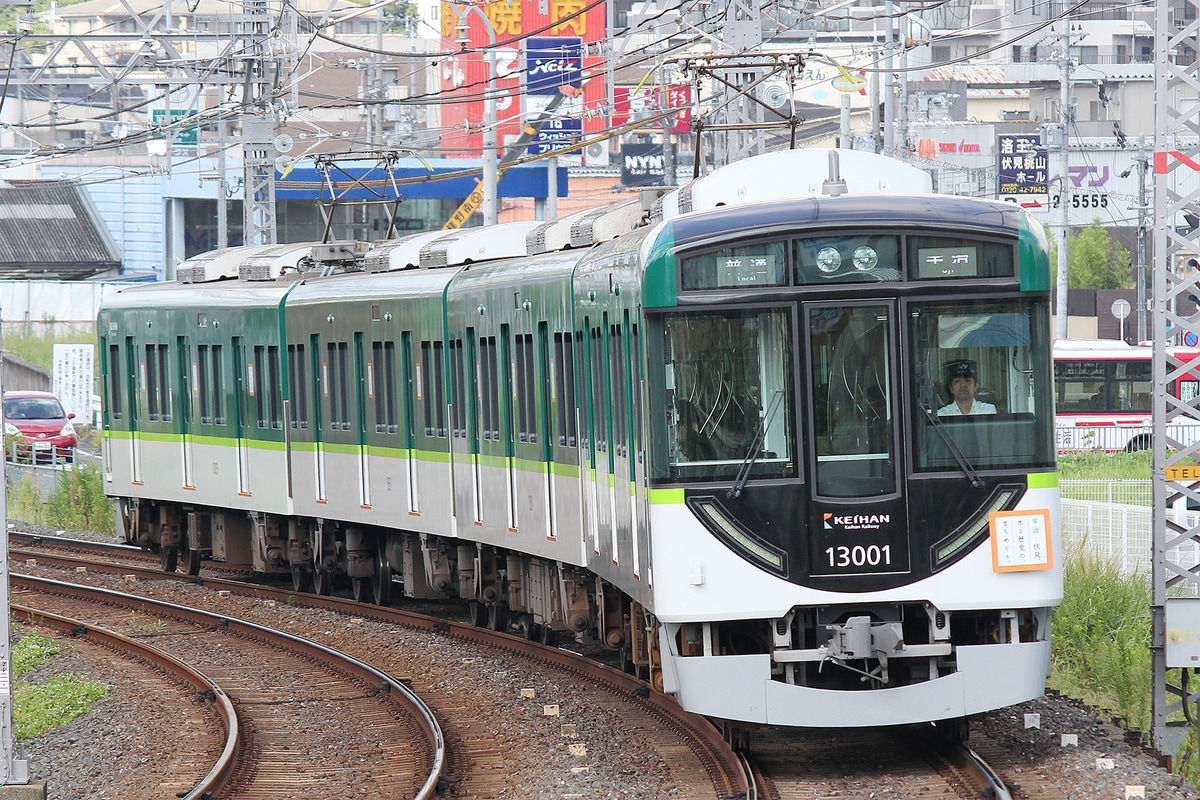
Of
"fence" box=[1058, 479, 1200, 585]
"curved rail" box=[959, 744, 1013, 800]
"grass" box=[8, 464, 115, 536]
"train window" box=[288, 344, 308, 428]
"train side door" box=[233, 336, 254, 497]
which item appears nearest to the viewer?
"curved rail" box=[959, 744, 1013, 800]

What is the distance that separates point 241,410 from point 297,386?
49.4 inches

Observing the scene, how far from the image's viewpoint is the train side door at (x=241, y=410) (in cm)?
1800

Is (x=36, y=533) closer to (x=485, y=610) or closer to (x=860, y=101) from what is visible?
(x=485, y=610)

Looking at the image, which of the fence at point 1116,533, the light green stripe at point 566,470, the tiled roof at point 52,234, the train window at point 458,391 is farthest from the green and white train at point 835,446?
the tiled roof at point 52,234

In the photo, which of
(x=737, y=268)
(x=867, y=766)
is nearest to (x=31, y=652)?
(x=867, y=766)

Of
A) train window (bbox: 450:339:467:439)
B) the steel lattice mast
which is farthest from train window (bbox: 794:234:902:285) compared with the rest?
train window (bbox: 450:339:467:439)

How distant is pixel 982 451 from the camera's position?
8.41m

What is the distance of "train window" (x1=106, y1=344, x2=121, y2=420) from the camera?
67.4ft

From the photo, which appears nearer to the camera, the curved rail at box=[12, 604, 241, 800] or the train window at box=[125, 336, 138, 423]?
the curved rail at box=[12, 604, 241, 800]

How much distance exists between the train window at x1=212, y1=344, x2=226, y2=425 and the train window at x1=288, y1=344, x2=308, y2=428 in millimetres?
1446

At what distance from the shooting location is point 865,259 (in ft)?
27.6

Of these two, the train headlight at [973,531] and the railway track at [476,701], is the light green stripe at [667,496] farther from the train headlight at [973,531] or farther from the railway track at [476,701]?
the railway track at [476,701]

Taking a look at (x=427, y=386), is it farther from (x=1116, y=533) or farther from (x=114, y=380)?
(x=114, y=380)

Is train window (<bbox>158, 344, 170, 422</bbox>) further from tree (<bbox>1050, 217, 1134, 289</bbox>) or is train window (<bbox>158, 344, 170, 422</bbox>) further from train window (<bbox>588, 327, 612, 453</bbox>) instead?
tree (<bbox>1050, 217, 1134, 289</bbox>)
